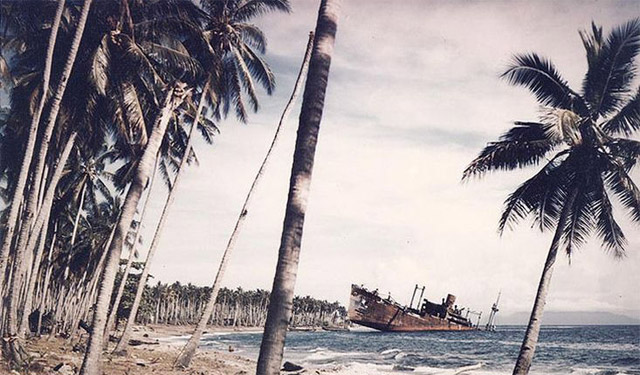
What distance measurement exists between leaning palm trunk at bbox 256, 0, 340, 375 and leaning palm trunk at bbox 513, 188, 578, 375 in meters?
7.30

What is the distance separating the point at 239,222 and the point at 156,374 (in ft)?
18.5

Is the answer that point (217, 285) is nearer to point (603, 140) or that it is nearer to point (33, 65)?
point (33, 65)

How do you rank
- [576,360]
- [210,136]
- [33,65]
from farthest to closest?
[576,360]
[210,136]
[33,65]

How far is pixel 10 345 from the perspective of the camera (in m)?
9.17

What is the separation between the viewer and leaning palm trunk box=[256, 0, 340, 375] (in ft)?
14.6

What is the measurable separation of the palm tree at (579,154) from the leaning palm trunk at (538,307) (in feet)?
0.07

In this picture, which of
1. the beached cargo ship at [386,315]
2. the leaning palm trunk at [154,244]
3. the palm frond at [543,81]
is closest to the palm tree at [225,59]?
the leaning palm trunk at [154,244]

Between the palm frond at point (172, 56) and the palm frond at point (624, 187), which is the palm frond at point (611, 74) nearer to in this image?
the palm frond at point (624, 187)

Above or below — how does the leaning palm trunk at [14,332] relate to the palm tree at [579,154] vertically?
below

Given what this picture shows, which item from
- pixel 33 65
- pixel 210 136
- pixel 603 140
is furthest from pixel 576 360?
pixel 33 65

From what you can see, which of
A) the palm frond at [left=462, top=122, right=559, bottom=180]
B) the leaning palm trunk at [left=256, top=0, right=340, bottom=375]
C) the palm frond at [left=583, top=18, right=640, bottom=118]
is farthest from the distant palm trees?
the palm frond at [left=583, top=18, right=640, bottom=118]

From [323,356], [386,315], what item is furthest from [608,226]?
[386,315]

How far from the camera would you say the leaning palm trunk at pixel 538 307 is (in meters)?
9.48

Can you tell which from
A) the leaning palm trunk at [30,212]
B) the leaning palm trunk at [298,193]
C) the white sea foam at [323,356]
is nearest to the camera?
the leaning palm trunk at [298,193]
